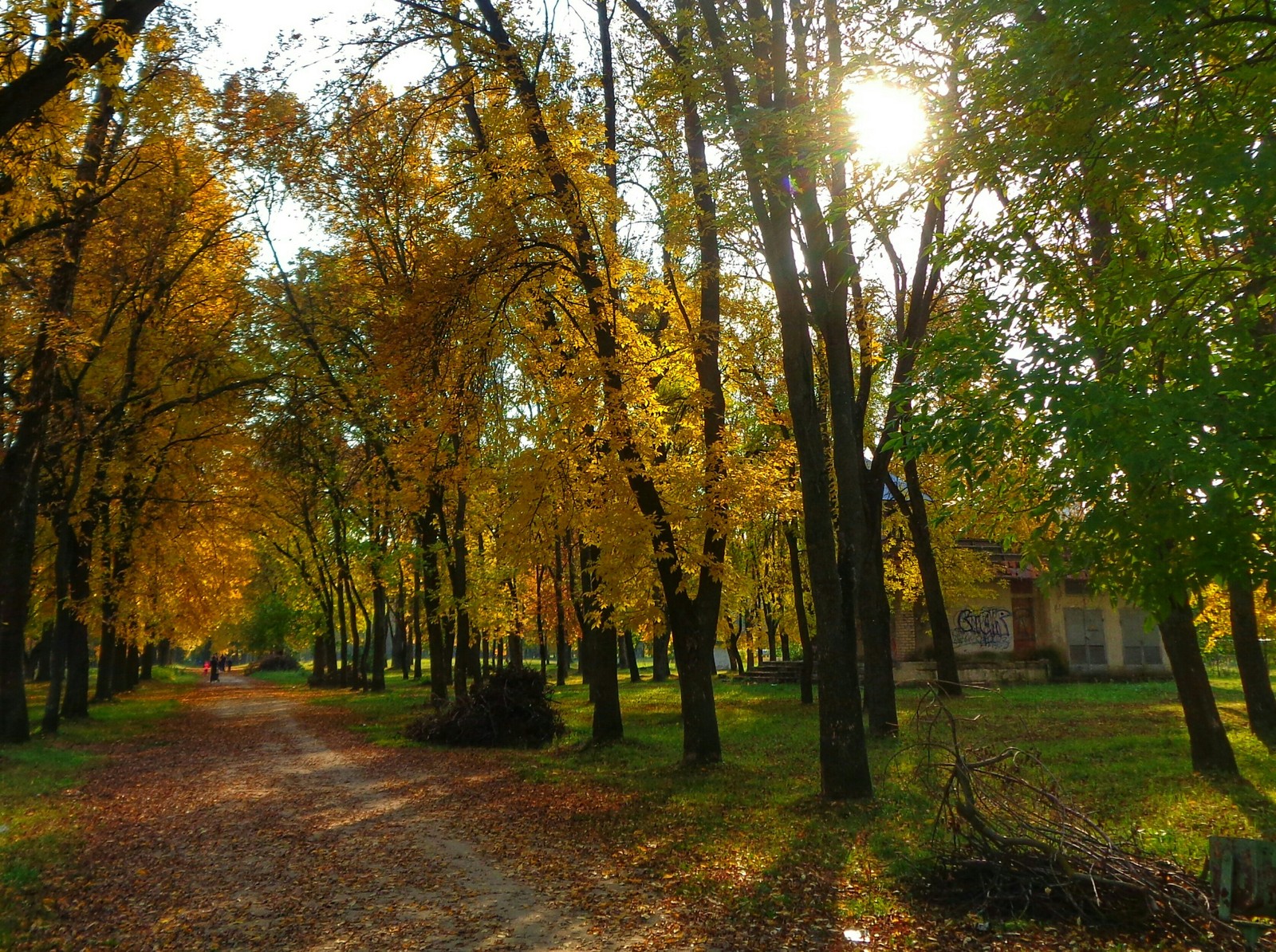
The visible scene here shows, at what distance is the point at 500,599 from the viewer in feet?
78.0

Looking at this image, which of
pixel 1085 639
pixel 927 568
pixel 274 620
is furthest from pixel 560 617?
pixel 274 620

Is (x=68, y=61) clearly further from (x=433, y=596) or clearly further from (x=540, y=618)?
(x=540, y=618)

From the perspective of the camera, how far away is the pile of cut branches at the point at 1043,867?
5773mm

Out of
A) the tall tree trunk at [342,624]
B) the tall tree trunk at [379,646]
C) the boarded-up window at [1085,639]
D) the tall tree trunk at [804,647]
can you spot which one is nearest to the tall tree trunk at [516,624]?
the tall tree trunk at [379,646]

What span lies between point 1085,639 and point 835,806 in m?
27.7

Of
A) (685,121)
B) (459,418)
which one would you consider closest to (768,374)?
(685,121)

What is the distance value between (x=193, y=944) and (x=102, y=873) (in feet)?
8.81

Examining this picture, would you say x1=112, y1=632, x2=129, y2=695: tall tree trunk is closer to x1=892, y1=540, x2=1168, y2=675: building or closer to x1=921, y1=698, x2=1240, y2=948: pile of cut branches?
x1=892, y1=540, x2=1168, y2=675: building

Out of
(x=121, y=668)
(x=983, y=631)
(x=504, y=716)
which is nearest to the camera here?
(x=504, y=716)

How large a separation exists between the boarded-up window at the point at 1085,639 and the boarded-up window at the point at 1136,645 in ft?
3.19

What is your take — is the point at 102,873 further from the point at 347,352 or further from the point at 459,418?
the point at 347,352

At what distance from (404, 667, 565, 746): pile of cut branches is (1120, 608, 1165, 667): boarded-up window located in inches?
999

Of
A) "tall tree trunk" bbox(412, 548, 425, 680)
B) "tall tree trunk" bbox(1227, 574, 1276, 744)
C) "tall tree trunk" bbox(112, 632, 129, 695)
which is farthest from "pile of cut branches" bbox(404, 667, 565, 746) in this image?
"tall tree trunk" bbox(112, 632, 129, 695)

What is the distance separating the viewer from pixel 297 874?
25.9 feet
